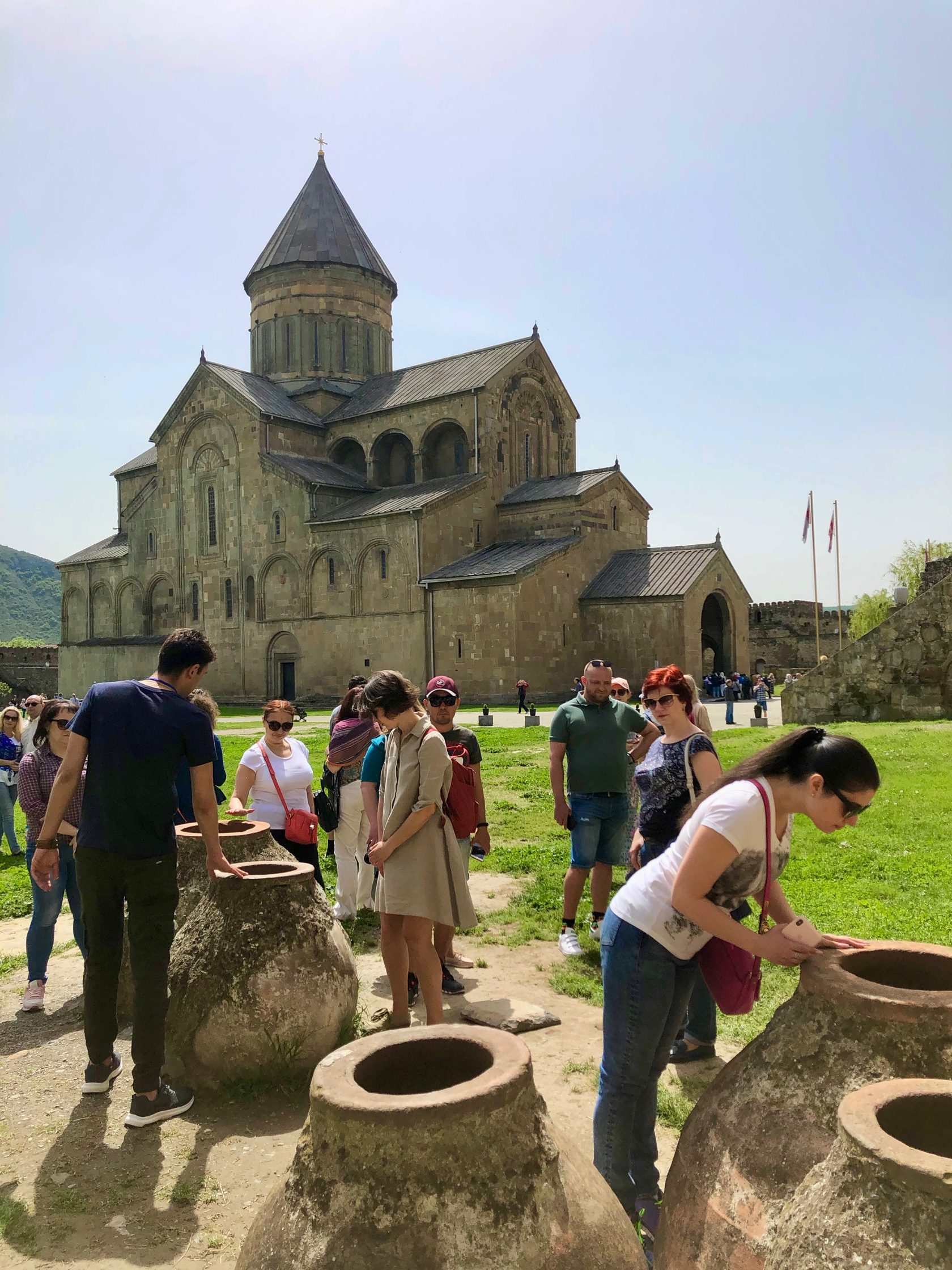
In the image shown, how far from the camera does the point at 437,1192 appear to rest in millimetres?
1828

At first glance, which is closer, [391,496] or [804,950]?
[804,950]

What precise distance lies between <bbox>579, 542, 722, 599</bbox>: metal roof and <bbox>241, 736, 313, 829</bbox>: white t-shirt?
72.7 ft

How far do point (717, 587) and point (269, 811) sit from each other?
2462cm

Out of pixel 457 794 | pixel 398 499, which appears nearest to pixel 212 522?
pixel 398 499

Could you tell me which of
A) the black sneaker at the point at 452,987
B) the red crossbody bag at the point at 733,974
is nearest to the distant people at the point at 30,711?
the black sneaker at the point at 452,987

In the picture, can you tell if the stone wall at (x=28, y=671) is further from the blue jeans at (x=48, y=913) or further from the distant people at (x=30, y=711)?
the blue jeans at (x=48, y=913)

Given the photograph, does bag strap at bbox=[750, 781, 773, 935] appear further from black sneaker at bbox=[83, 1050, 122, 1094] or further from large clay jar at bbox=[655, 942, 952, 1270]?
black sneaker at bbox=[83, 1050, 122, 1094]

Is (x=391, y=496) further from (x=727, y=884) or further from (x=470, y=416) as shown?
(x=727, y=884)

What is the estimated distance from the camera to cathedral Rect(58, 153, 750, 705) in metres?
28.2

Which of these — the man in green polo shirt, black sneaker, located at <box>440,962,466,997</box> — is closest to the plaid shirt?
black sneaker, located at <box>440,962,466,997</box>

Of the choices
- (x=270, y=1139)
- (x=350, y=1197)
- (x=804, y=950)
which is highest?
(x=804, y=950)

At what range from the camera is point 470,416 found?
3148 centimetres

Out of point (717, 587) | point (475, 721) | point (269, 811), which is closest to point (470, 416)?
point (717, 587)

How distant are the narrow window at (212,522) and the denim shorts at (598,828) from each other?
103 ft
